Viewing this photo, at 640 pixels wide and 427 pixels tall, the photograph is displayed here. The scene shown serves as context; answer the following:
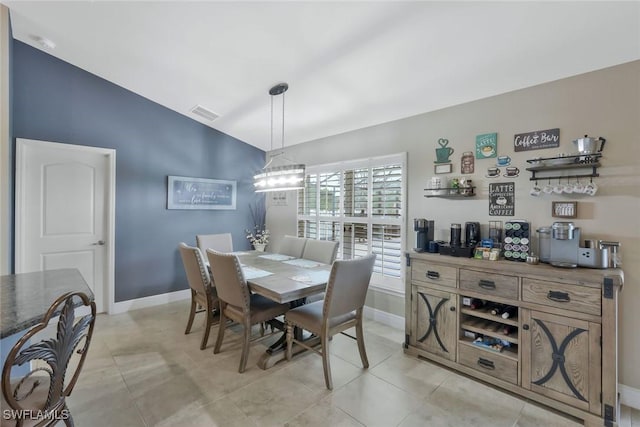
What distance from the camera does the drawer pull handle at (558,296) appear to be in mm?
1933

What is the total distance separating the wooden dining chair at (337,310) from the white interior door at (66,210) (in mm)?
2745

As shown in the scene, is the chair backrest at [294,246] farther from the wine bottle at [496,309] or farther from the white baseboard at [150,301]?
the wine bottle at [496,309]

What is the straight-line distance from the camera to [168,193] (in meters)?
4.09

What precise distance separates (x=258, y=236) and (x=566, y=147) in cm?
418

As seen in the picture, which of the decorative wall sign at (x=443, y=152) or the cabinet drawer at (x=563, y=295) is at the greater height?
the decorative wall sign at (x=443, y=152)

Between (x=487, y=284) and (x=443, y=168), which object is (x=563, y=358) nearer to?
(x=487, y=284)

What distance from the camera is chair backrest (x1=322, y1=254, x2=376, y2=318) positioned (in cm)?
218

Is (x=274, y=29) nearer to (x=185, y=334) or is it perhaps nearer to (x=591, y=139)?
(x=591, y=139)

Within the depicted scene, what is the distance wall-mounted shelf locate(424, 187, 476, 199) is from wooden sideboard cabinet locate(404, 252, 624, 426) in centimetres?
64

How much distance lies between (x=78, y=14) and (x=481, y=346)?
4.30 meters

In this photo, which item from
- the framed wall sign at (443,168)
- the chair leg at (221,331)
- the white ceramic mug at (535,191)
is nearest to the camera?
the white ceramic mug at (535,191)

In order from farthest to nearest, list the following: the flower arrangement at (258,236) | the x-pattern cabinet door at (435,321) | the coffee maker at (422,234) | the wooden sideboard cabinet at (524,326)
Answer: the flower arrangement at (258,236) < the coffee maker at (422,234) < the x-pattern cabinet door at (435,321) < the wooden sideboard cabinet at (524,326)

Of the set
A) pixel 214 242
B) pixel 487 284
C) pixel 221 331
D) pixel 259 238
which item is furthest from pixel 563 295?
pixel 259 238

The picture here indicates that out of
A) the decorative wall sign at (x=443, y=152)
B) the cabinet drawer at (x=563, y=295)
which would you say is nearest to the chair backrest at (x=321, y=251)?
the decorative wall sign at (x=443, y=152)
